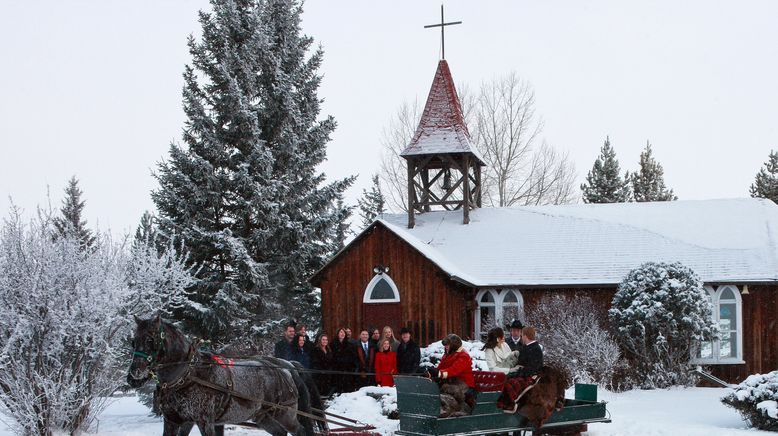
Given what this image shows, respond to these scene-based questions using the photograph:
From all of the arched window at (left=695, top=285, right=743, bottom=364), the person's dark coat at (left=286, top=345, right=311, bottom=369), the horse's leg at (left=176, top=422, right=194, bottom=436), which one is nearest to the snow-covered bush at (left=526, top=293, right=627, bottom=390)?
the arched window at (left=695, top=285, right=743, bottom=364)

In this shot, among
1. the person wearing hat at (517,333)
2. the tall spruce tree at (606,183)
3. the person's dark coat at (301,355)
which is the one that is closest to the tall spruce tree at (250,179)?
the person's dark coat at (301,355)

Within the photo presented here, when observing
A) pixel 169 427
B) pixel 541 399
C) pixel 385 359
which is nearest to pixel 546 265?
pixel 385 359

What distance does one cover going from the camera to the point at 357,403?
14.8 metres

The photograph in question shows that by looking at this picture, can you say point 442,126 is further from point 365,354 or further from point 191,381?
point 191,381

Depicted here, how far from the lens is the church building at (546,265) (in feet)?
75.0

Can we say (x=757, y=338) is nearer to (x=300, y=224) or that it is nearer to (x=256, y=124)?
(x=300, y=224)

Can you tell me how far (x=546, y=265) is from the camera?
80.6 feet

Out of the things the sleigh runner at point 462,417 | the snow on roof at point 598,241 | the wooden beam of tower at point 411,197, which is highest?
the wooden beam of tower at point 411,197

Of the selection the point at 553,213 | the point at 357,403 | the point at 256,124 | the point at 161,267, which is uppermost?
the point at 256,124

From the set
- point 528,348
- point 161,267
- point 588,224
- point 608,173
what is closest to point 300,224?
point 588,224

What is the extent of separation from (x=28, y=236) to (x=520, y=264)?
14.9 metres

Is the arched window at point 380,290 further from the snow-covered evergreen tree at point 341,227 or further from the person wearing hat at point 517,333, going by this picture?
the person wearing hat at point 517,333

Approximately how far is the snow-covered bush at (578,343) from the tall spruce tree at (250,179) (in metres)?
7.87

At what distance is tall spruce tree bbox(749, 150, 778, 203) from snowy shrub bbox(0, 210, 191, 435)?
42828 mm
